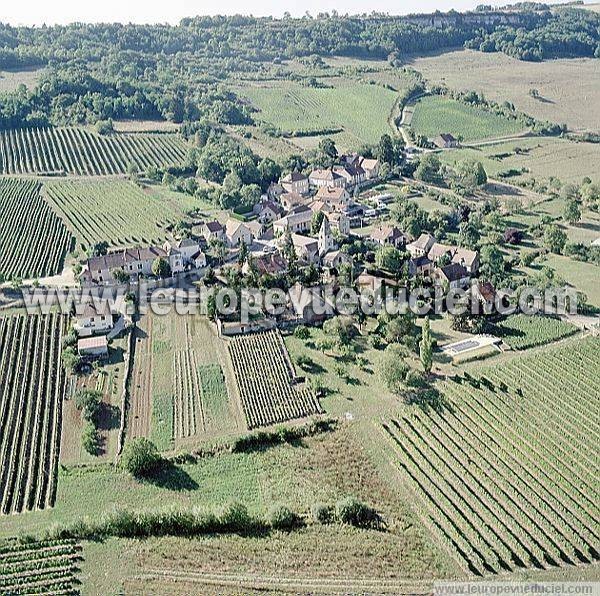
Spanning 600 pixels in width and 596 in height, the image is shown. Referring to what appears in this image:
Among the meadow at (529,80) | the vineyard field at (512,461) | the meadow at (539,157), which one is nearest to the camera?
the vineyard field at (512,461)

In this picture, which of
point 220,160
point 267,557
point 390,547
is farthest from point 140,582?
point 220,160

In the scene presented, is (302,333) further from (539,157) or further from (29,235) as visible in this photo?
(539,157)

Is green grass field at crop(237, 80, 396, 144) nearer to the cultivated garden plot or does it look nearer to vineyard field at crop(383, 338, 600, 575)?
the cultivated garden plot

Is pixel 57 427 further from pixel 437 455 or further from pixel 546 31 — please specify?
pixel 546 31

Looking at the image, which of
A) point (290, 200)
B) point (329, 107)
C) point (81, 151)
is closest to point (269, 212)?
point (290, 200)

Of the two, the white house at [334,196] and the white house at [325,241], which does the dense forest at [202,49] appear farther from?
the white house at [325,241]

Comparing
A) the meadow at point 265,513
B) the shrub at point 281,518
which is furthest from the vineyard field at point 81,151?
the shrub at point 281,518
